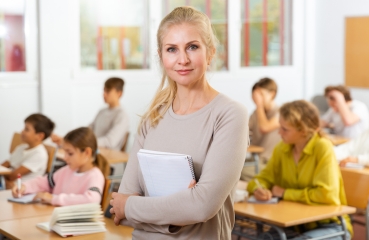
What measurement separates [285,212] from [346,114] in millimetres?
3427

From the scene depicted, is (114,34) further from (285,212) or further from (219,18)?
(285,212)

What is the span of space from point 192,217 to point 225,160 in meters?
0.19

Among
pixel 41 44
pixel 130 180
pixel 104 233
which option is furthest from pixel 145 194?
pixel 41 44

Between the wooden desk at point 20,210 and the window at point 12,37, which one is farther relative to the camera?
the window at point 12,37

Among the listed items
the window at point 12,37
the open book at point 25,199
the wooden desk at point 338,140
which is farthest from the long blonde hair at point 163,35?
the window at point 12,37

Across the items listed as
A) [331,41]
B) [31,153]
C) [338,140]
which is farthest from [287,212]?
[331,41]

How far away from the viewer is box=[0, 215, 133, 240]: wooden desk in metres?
2.79

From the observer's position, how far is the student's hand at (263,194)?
3.54 meters

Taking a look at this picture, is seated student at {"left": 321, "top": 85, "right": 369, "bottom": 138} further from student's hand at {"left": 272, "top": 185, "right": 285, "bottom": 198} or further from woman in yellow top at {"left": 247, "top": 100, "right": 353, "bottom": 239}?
student's hand at {"left": 272, "top": 185, "right": 285, "bottom": 198}

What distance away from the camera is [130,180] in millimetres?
2029

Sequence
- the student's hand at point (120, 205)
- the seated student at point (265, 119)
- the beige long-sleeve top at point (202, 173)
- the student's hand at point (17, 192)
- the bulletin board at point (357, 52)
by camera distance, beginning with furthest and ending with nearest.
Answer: the bulletin board at point (357, 52), the seated student at point (265, 119), the student's hand at point (17, 192), the student's hand at point (120, 205), the beige long-sleeve top at point (202, 173)

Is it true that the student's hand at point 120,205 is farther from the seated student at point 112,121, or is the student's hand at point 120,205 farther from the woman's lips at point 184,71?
the seated student at point 112,121

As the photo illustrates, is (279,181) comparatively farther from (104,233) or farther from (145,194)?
(145,194)

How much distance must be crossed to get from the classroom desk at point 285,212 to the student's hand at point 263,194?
6 centimetres
